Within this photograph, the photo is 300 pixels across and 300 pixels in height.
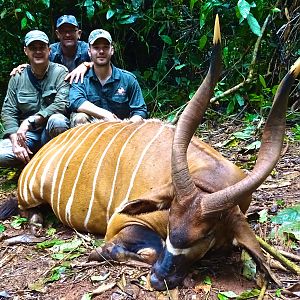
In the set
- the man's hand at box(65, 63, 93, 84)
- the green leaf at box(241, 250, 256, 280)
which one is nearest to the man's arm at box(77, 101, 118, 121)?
the man's hand at box(65, 63, 93, 84)

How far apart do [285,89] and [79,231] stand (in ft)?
6.43

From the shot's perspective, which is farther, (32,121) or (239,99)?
(239,99)

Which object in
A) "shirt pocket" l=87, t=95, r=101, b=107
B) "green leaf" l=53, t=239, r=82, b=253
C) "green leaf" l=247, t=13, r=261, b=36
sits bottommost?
"green leaf" l=53, t=239, r=82, b=253

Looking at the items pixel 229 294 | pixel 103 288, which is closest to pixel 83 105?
pixel 103 288

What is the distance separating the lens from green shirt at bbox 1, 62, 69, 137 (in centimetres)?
514

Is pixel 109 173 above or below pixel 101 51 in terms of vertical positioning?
below

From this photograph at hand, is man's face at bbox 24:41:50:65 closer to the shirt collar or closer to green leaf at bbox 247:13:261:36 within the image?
the shirt collar

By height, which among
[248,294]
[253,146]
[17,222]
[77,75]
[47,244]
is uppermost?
[77,75]

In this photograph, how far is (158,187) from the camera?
3.08 meters

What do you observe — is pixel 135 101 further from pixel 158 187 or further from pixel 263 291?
pixel 263 291

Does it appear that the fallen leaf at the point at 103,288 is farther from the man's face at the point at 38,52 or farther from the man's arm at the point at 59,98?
the man's face at the point at 38,52

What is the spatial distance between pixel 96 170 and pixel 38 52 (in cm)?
189

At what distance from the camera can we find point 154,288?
2684 millimetres

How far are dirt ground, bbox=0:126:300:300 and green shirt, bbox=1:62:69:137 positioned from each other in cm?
172
